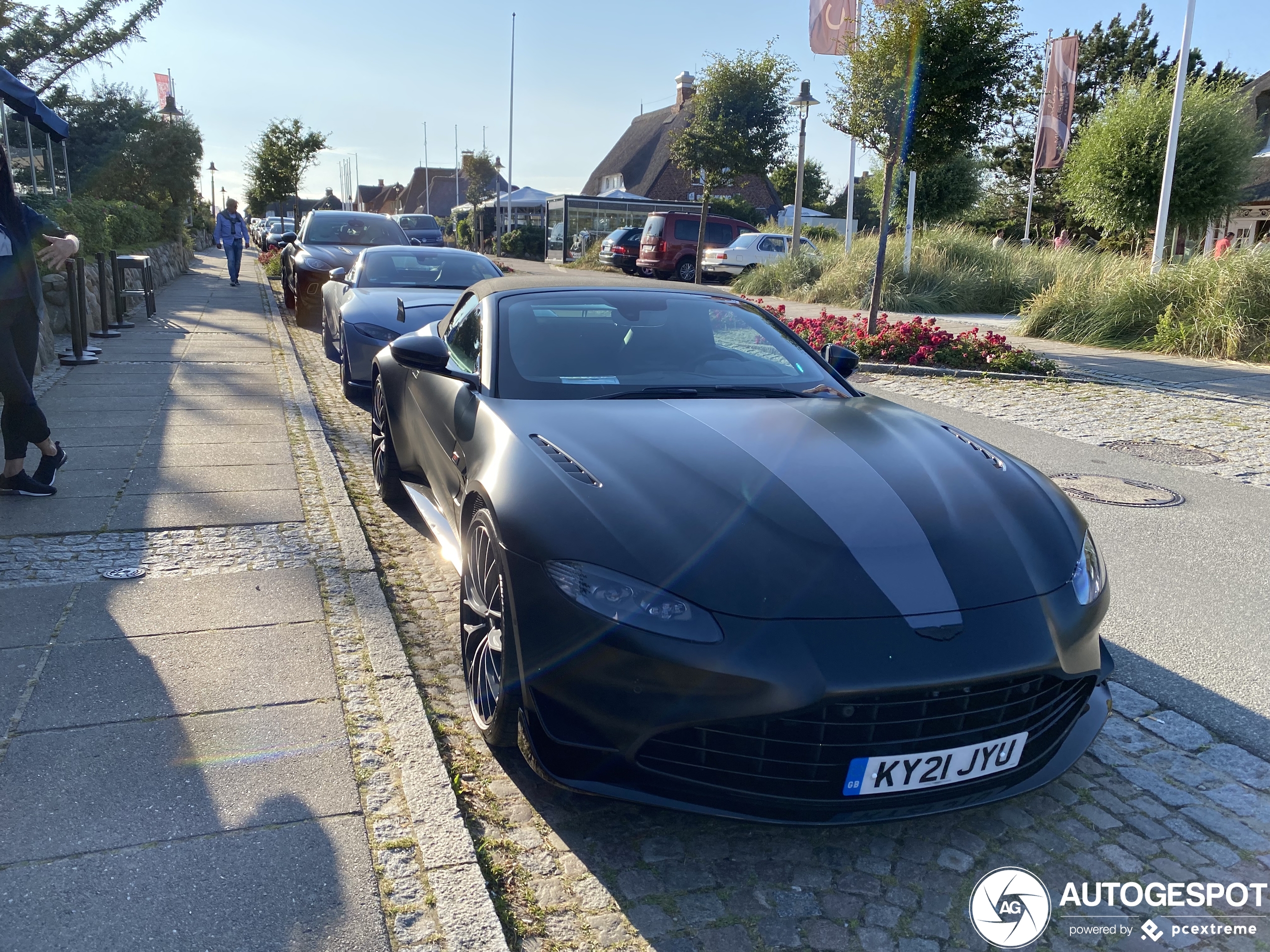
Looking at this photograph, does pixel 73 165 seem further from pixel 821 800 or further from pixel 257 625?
pixel 821 800

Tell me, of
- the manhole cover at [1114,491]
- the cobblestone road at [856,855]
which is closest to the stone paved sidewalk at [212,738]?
the cobblestone road at [856,855]

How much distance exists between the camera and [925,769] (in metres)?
2.25

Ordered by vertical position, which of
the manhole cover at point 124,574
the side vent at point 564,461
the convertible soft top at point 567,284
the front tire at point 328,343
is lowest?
the manhole cover at point 124,574

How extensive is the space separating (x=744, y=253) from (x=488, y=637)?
961 inches

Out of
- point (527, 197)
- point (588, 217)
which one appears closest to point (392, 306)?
point (588, 217)

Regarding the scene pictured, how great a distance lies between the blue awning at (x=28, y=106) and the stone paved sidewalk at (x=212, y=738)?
12.1 meters

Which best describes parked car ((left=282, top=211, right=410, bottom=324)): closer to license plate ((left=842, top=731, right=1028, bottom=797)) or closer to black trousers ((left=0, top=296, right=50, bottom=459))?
black trousers ((left=0, top=296, right=50, bottom=459))

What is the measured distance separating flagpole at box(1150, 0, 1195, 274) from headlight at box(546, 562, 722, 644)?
14.2 meters

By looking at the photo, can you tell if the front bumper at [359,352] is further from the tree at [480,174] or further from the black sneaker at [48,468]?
the tree at [480,174]

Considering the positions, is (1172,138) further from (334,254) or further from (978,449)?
(978,449)

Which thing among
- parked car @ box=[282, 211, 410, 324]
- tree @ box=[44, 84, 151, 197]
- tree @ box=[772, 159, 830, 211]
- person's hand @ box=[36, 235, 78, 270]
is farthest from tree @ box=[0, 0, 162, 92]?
tree @ box=[772, 159, 830, 211]

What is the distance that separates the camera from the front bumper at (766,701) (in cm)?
217

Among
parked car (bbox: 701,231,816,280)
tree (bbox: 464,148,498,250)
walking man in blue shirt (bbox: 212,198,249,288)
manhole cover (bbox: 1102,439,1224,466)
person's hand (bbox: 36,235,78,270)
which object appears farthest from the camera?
tree (bbox: 464,148,498,250)

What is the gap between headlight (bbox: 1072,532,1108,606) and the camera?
101 inches
